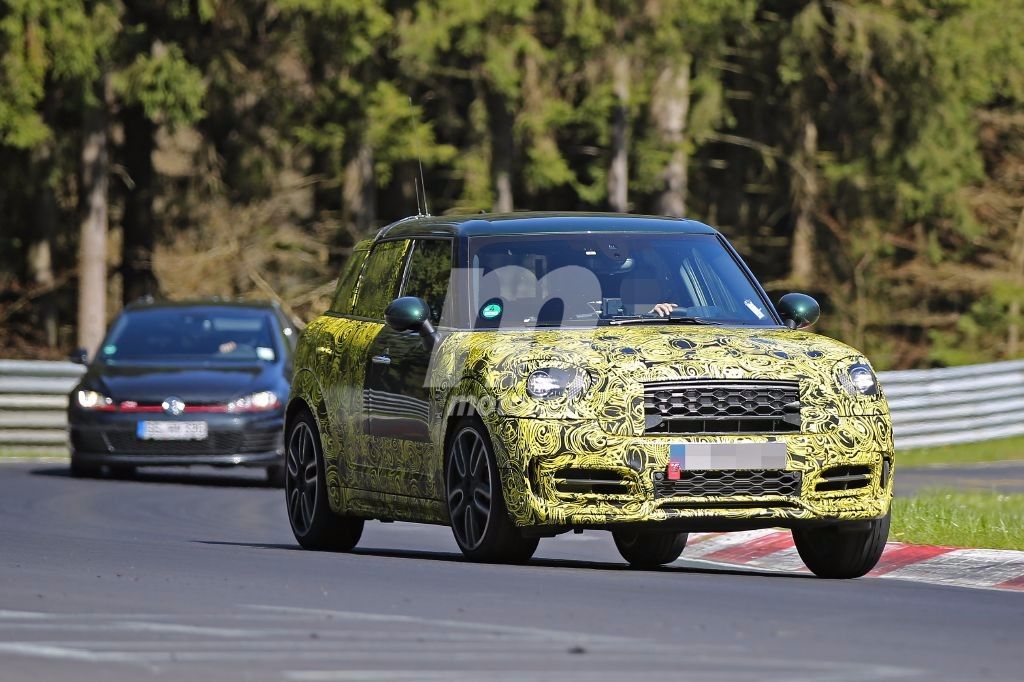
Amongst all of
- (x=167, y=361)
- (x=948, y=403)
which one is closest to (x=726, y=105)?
(x=948, y=403)

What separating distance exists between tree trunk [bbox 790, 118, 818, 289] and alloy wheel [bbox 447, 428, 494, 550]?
3788cm

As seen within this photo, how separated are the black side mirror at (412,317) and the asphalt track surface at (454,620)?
113cm

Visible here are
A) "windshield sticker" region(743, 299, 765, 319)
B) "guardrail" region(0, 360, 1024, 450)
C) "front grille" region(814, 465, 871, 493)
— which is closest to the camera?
"front grille" region(814, 465, 871, 493)

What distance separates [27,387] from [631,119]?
67.1 ft

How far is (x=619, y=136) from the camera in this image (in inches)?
1775

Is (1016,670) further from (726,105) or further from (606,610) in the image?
(726,105)

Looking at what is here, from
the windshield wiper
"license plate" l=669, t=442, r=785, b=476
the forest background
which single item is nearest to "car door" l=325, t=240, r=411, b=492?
the windshield wiper

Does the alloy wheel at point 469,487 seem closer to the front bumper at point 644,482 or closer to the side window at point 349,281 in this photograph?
the front bumper at point 644,482

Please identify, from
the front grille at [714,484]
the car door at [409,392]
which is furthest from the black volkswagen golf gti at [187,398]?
the front grille at [714,484]

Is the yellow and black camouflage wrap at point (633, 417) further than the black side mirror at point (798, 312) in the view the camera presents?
No

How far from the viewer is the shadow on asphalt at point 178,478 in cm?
2150

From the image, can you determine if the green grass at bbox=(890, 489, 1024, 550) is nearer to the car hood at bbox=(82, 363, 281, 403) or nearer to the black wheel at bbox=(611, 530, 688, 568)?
the black wheel at bbox=(611, 530, 688, 568)

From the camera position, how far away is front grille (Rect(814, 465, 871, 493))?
1117 centimetres

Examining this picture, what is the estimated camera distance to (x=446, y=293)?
1245cm
